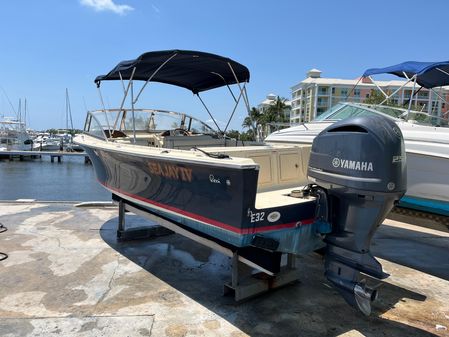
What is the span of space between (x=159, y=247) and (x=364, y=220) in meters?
2.98

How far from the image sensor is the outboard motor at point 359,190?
2.71 metres

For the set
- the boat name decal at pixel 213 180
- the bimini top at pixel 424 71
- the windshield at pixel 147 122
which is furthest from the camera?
the bimini top at pixel 424 71

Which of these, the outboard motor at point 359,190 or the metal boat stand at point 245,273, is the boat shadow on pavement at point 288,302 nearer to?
the metal boat stand at point 245,273

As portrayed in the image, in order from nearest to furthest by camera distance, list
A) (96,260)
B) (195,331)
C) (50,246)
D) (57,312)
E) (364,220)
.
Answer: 1. (364,220)
2. (195,331)
3. (57,312)
4. (96,260)
5. (50,246)

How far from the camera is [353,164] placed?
2.78m

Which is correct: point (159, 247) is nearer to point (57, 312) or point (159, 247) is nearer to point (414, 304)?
point (57, 312)

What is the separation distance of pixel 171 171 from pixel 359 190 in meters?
1.62

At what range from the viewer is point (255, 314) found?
3.28 m

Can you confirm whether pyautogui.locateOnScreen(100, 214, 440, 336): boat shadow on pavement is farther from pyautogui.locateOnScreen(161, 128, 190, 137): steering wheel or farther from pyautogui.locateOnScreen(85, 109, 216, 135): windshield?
pyautogui.locateOnScreen(85, 109, 216, 135): windshield

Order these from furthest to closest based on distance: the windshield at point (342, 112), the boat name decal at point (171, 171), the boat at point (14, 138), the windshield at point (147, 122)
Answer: the boat at point (14, 138), the windshield at point (147, 122), the windshield at point (342, 112), the boat name decal at point (171, 171)

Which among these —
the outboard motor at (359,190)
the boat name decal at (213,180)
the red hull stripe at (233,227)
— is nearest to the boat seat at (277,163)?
the red hull stripe at (233,227)

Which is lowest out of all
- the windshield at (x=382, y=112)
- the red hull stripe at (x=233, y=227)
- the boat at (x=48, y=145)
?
the boat at (x=48, y=145)

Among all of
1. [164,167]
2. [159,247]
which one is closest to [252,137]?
[159,247]

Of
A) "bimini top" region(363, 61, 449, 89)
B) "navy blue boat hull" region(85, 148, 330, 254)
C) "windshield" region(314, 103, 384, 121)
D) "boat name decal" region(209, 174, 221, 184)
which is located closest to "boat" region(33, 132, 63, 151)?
"bimini top" region(363, 61, 449, 89)
